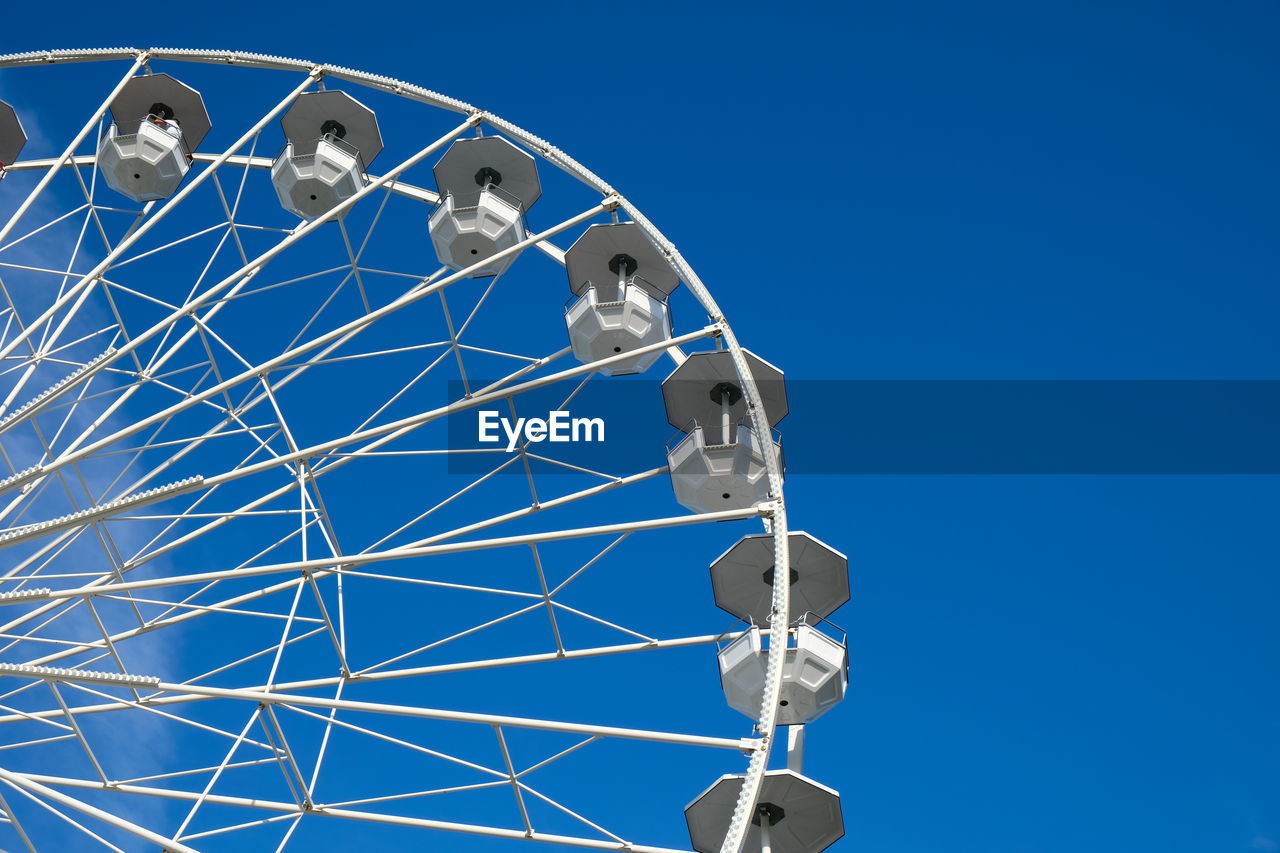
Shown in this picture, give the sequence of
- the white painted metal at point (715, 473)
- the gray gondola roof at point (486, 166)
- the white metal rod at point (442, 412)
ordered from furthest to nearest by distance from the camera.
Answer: the gray gondola roof at point (486, 166) → the white painted metal at point (715, 473) → the white metal rod at point (442, 412)

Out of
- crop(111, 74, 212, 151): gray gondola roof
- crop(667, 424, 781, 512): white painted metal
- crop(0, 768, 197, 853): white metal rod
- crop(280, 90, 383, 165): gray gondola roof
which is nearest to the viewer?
crop(0, 768, 197, 853): white metal rod

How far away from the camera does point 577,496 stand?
14359mm

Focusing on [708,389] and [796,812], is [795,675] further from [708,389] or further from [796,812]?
[708,389]

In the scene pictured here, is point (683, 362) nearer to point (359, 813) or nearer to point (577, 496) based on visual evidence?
point (577, 496)

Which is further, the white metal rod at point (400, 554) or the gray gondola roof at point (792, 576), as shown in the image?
the gray gondola roof at point (792, 576)

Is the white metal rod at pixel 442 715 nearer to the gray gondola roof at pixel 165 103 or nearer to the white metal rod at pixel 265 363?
the white metal rod at pixel 265 363

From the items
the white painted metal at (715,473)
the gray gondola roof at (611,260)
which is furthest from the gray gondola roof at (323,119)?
the white painted metal at (715,473)

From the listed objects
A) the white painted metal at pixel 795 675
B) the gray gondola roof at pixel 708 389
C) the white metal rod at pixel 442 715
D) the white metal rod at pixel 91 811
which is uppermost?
the gray gondola roof at pixel 708 389

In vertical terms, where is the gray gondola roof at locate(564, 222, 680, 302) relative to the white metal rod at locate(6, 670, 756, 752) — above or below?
above

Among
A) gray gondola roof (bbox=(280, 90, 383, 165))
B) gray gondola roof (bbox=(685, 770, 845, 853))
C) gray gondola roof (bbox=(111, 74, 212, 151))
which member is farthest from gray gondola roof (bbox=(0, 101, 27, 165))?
A: gray gondola roof (bbox=(685, 770, 845, 853))

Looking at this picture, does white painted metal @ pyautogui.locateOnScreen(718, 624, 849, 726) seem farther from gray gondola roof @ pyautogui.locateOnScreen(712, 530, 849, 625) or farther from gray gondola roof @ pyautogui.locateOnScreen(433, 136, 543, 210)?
gray gondola roof @ pyautogui.locateOnScreen(433, 136, 543, 210)

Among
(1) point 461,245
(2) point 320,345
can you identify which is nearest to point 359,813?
(2) point 320,345

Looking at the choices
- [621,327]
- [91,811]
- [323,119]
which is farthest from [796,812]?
[323,119]

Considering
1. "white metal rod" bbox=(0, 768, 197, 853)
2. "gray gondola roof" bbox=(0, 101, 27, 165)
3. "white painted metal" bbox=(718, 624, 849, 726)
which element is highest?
"gray gondola roof" bbox=(0, 101, 27, 165)
